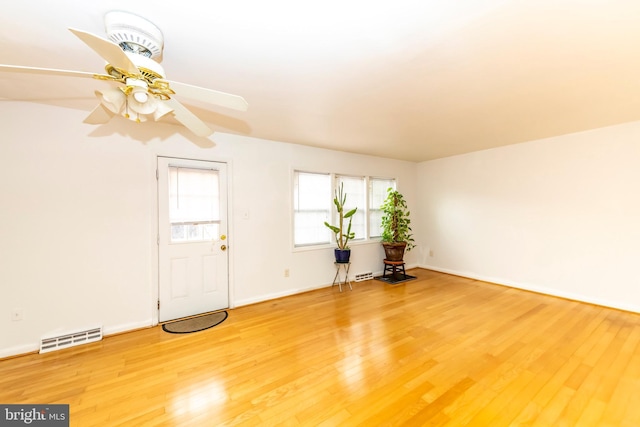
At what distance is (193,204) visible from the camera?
11.3ft

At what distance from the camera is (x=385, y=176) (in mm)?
5461

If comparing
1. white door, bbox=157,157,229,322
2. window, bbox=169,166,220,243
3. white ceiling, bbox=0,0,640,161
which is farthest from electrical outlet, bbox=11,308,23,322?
white ceiling, bbox=0,0,640,161

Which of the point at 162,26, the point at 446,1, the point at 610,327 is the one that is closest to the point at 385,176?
the point at 610,327

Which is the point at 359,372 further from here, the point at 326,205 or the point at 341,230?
the point at 326,205

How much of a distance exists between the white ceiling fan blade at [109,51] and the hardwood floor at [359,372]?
2.15 meters

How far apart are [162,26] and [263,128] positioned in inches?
75.8

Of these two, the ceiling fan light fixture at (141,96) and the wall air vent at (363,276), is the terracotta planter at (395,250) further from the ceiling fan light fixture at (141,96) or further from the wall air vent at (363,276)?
the ceiling fan light fixture at (141,96)

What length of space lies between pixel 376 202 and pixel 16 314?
17.2 ft

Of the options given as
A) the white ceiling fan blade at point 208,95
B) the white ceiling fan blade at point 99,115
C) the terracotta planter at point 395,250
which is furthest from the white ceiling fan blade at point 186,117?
the terracotta planter at point 395,250

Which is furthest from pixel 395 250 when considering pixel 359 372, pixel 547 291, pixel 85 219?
pixel 85 219

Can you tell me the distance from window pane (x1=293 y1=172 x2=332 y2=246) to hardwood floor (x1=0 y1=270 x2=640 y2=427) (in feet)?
4.62

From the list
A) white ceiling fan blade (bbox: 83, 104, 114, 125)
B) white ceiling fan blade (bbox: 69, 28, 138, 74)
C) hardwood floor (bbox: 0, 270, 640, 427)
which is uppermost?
white ceiling fan blade (bbox: 83, 104, 114, 125)

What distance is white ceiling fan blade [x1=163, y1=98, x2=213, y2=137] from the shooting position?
1725 millimetres

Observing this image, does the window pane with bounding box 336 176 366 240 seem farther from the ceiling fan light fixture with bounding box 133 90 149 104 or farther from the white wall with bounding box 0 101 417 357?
the ceiling fan light fixture with bounding box 133 90 149 104
